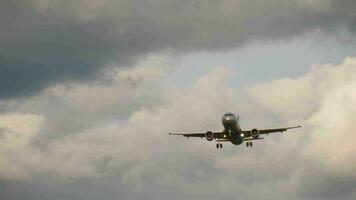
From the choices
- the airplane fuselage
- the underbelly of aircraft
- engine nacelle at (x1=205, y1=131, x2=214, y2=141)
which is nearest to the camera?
the airplane fuselage

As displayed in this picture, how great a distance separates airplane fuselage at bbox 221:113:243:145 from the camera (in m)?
149

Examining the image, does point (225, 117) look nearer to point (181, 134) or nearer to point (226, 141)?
point (226, 141)

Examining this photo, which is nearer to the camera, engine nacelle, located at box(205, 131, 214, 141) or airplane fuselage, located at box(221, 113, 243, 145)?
airplane fuselage, located at box(221, 113, 243, 145)

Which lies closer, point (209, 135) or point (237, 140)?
point (237, 140)

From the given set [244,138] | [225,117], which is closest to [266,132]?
[244,138]

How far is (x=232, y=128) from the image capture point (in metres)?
152

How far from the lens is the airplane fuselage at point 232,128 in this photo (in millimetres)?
149250

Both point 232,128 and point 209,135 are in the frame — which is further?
point 209,135

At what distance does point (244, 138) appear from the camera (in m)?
160

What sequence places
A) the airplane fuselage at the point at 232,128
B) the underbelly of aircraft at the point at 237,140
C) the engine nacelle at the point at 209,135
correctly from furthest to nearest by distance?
the engine nacelle at the point at 209,135 < the underbelly of aircraft at the point at 237,140 < the airplane fuselage at the point at 232,128

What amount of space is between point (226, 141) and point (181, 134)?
12.5 metres

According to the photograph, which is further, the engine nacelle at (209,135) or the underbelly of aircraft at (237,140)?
the engine nacelle at (209,135)

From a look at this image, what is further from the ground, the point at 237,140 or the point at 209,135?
A: the point at 209,135

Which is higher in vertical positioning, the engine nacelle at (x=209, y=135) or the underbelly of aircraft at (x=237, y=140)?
the engine nacelle at (x=209, y=135)
